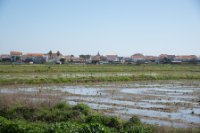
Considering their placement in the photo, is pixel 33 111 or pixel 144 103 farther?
pixel 144 103

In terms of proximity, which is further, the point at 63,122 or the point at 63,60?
the point at 63,60

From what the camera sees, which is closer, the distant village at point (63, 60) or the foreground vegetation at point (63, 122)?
the foreground vegetation at point (63, 122)

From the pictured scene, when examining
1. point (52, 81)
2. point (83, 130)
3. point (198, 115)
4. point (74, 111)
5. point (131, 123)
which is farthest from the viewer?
point (52, 81)

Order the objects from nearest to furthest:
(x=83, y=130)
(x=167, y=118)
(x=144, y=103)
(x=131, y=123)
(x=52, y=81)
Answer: (x=83, y=130)
(x=131, y=123)
(x=167, y=118)
(x=144, y=103)
(x=52, y=81)

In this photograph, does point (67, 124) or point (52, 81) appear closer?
point (67, 124)

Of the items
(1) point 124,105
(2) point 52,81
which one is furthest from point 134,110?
(2) point 52,81

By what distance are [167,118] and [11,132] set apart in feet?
21.4

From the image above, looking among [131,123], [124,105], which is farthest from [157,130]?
[124,105]

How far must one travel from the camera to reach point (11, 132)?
9.22 meters

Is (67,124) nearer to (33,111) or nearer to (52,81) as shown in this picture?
(33,111)

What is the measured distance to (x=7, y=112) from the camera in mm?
12898

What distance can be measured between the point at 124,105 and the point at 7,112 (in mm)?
6085

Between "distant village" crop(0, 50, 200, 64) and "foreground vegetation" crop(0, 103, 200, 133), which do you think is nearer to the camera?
"foreground vegetation" crop(0, 103, 200, 133)

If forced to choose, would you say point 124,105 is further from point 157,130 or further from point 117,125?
point 157,130
